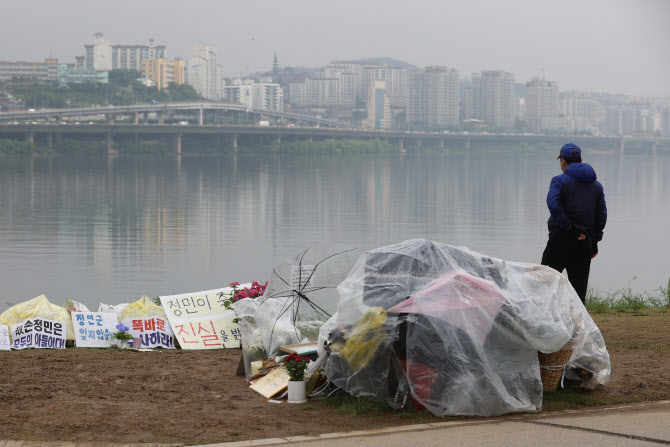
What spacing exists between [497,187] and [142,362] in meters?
55.8

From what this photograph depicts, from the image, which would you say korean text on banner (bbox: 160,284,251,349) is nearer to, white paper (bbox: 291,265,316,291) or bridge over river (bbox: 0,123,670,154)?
white paper (bbox: 291,265,316,291)

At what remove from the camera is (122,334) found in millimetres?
9047

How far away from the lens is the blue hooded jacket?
8164 millimetres

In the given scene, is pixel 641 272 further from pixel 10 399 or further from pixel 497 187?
pixel 497 187

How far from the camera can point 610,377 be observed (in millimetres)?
7027

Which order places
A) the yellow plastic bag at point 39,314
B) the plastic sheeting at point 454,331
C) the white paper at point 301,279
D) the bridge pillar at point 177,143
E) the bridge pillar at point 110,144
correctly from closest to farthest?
the plastic sheeting at point 454,331 → the white paper at point 301,279 → the yellow plastic bag at point 39,314 → the bridge pillar at point 110,144 → the bridge pillar at point 177,143

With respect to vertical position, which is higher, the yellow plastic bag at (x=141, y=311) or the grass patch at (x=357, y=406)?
the yellow plastic bag at (x=141, y=311)

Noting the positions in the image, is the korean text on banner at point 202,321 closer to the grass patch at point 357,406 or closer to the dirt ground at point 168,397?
the dirt ground at point 168,397

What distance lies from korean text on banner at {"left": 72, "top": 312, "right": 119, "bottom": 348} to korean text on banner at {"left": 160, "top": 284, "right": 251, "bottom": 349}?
536mm

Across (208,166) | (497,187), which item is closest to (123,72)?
(208,166)

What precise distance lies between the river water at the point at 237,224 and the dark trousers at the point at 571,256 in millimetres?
11175

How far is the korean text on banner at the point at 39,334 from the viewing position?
8.95 m

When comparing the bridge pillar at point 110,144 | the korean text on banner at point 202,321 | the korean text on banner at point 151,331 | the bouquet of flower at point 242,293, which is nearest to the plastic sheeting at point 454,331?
the bouquet of flower at point 242,293

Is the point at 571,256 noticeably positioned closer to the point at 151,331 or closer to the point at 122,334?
the point at 151,331
